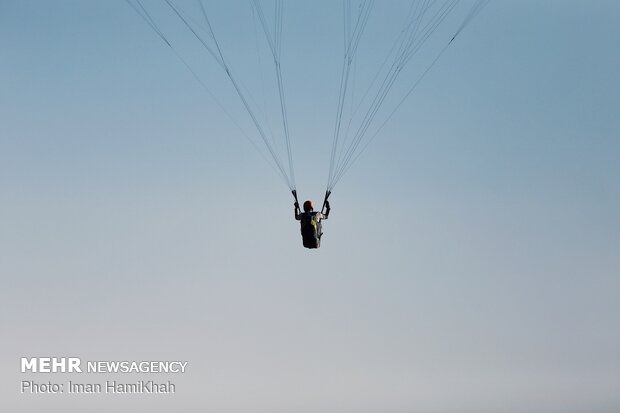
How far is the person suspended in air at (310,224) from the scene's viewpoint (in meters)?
46.1

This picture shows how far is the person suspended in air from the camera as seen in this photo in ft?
151

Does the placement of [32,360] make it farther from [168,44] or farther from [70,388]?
[168,44]

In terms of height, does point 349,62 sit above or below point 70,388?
above

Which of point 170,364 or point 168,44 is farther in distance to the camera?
point 170,364

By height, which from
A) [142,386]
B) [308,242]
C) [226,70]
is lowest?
[142,386]

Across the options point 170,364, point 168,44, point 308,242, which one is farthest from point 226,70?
point 170,364

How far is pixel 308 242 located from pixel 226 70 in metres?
5.85

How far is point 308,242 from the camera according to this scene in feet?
152

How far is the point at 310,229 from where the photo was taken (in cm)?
4609

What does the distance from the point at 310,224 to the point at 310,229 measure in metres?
0.15

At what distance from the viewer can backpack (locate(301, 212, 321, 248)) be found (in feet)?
151

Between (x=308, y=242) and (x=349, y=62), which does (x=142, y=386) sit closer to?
(x=308, y=242)

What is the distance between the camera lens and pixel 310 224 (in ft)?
151

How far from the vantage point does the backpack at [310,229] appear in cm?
4609
